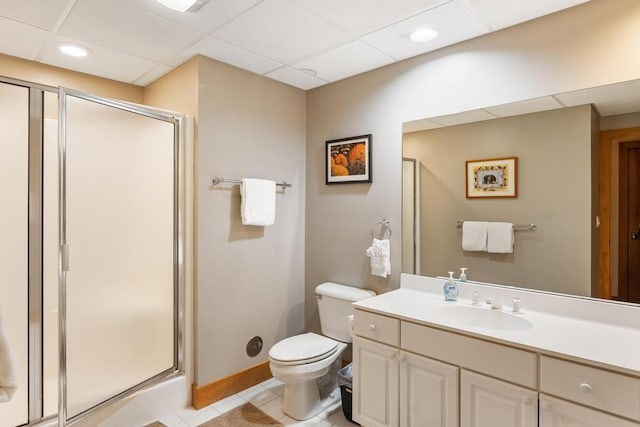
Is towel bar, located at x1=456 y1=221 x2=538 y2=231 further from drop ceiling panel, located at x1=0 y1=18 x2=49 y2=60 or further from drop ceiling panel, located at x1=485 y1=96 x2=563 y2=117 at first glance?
drop ceiling panel, located at x1=0 y1=18 x2=49 y2=60

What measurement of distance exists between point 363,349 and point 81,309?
1566 millimetres

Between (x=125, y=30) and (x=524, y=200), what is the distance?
7.99ft

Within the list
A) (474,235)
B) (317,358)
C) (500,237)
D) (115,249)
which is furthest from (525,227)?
(115,249)

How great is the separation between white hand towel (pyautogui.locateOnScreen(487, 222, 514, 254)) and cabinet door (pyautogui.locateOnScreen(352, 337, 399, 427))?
83cm

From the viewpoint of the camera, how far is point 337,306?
2.53m

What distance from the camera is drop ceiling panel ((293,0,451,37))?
175cm

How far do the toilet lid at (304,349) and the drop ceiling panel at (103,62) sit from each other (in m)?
2.16

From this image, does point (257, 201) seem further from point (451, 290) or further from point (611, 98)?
point (611, 98)

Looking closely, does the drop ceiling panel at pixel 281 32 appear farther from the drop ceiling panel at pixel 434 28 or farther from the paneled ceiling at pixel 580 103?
the paneled ceiling at pixel 580 103

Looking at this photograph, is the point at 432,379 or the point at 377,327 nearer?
the point at 432,379

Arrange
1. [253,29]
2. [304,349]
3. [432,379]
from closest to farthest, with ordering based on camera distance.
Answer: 1. [432,379]
2. [253,29]
3. [304,349]

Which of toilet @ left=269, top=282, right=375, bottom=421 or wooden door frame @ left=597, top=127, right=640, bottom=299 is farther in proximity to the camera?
toilet @ left=269, top=282, right=375, bottom=421

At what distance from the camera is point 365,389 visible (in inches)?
76.2

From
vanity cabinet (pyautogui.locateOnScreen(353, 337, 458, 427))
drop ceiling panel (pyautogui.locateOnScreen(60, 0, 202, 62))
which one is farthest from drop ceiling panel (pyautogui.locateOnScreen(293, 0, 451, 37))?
vanity cabinet (pyautogui.locateOnScreen(353, 337, 458, 427))
